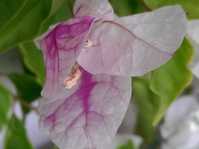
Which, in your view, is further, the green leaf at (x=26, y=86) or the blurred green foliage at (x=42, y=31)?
the green leaf at (x=26, y=86)

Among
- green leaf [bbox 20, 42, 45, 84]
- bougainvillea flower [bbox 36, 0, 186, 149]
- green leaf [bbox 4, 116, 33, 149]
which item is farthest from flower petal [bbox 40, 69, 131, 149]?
green leaf [bbox 4, 116, 33, 149]

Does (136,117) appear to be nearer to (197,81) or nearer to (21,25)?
(197,81)

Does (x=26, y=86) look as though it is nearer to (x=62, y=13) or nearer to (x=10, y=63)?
(x=10, y=63)

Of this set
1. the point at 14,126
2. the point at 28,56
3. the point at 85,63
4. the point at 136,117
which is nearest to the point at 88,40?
the point at 85,63

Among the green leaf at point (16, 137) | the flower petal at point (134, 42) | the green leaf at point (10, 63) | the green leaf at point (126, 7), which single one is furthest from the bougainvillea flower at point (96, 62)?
the green leaf at point (10, 63)

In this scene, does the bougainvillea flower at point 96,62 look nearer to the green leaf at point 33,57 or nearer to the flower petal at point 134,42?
the flower petal at point 134,42

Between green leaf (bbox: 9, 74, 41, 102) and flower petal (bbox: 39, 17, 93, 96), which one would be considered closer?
flower petal (bbox: 39, 17, 93, 96)

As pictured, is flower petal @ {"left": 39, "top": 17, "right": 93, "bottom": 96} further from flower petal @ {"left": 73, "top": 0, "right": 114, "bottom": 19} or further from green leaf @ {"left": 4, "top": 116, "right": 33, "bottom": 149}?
green leaf @ {"left": 4, "top": 116, "right": 33, "bottom": 149}
